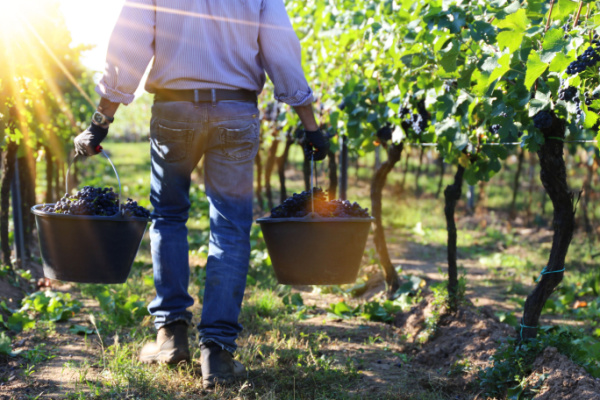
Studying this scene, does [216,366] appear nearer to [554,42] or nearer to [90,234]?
[90,234]

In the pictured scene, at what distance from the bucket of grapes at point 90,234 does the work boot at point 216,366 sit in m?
0.50

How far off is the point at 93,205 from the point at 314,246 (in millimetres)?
907

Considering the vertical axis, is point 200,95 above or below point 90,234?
above

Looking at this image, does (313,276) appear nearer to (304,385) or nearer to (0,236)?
(304,385)

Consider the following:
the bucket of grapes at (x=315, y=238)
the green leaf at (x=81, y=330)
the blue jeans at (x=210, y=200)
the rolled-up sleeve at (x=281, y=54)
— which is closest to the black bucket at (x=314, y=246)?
the bucket of grapes at (x=315, y=238)

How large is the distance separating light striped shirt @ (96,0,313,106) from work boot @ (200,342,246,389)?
1.04m

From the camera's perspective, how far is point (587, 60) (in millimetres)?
1717

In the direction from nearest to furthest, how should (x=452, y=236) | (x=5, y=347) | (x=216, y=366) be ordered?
(x=216, y=366) → (x=5, y=347) → (x=452, y=236)

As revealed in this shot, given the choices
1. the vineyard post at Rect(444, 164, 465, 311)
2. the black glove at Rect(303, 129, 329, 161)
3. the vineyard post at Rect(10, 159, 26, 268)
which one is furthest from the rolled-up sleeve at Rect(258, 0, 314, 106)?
the vineyard post at Rect(10, 159, 26, 268)

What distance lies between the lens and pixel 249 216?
2430 millimetres

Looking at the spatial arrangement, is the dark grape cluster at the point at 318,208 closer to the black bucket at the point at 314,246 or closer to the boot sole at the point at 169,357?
the black bucket at the point at 314,246

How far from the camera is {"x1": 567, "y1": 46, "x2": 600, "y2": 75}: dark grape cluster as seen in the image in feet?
5.62

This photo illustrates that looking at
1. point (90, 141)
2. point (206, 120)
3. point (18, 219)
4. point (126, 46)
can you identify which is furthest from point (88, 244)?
point (18, 219)

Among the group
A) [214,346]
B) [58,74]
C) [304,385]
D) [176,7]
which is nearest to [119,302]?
[214,346]
